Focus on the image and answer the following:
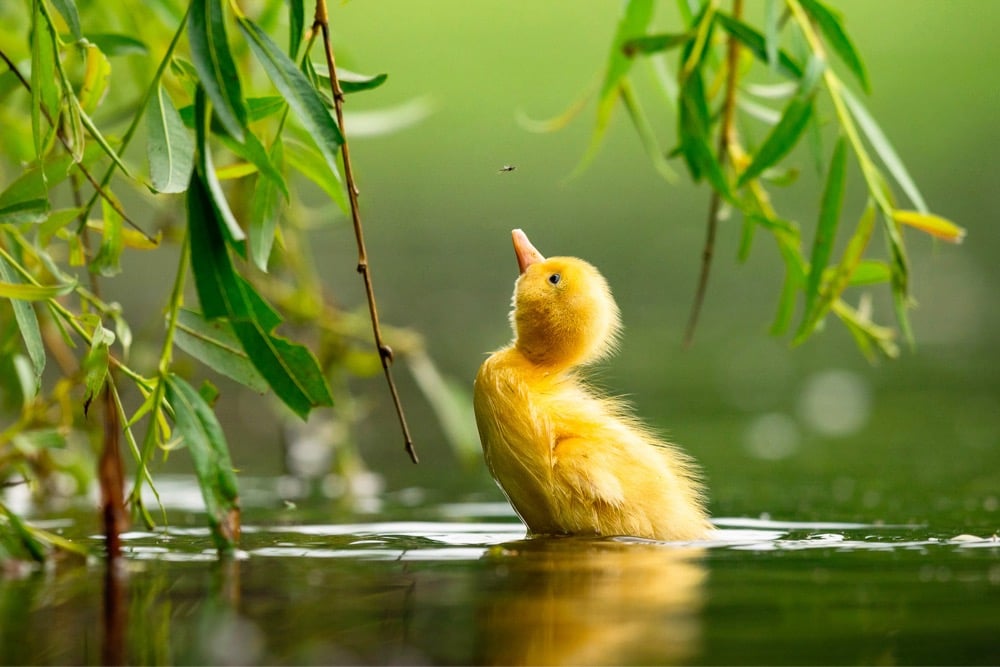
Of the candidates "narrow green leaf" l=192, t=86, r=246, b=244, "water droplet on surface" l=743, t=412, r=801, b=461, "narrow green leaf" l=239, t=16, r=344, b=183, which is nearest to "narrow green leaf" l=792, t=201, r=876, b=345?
"narrow green leaf" l=239, t=16, r=344, b=183

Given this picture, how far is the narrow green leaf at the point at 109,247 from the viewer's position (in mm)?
2883

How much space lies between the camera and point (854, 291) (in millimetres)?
10398

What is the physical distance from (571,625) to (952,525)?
64.0 inches

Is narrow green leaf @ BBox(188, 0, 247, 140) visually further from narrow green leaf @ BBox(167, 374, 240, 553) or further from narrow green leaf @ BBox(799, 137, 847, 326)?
narrow green leaf @ BBox(799, 137, 847, 326)

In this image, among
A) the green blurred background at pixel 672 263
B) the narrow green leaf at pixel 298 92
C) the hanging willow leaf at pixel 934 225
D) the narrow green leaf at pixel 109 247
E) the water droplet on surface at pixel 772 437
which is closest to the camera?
the narrow green leaf at pixel 298 92

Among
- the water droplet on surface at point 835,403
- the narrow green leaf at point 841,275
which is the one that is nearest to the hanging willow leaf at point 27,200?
the narrow green leaf at point 841,275

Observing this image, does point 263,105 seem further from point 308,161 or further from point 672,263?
point 672,263

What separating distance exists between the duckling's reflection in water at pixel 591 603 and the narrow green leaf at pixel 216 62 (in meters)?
0.97

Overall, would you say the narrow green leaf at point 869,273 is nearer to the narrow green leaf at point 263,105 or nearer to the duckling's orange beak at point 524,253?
the duckling's orange beak at point 524,253

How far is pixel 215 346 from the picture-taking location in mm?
2969

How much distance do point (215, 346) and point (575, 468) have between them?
0.98 metres

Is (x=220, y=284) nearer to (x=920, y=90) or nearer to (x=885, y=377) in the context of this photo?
(x=885, y=377)

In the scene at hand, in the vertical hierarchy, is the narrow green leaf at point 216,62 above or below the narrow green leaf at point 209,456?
above

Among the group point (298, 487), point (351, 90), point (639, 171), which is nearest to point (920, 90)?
point (639, 171)
